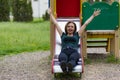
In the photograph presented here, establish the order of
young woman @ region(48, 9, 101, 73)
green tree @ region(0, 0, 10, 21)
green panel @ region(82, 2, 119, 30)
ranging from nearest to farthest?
young woman @ region(48, 9, 101, 73), green panel @ region(82, 2, 119, 30), green tree @ region(0, 0, 10, 21)

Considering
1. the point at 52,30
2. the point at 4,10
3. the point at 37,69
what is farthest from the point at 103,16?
the point at 4,10

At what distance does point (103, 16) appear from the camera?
9.13 meters

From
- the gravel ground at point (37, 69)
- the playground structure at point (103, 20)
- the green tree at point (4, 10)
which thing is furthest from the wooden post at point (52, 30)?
the green tree at point (4, 10)

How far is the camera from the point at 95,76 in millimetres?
7734

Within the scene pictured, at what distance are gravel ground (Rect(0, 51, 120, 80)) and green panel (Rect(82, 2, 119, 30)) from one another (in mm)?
828

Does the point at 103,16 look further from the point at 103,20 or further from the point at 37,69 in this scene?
the point at 37,69

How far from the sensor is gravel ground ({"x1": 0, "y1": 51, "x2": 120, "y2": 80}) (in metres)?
7.69

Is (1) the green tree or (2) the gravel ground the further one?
(1) the green tree

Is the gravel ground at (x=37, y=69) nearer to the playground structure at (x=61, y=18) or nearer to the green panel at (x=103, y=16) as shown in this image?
the playground structure at (x=61, y=18)

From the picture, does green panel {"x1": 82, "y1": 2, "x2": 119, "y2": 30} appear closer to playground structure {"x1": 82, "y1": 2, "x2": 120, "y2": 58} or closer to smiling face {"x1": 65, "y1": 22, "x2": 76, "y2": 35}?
playground structure {"x1": 82, "y1": 2, "x2": 120, "y2": 58}

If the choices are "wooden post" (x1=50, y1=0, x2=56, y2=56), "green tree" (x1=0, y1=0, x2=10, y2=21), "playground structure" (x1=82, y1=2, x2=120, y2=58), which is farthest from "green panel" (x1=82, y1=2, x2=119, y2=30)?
"green tree" (x1=0, y1=0, x2=10, y2=21)

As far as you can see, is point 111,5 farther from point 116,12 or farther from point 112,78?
point 112,78

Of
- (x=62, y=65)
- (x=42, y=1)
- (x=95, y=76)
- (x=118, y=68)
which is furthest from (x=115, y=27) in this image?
(x=42, y=1)

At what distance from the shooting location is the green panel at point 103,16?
9070 millimetres
